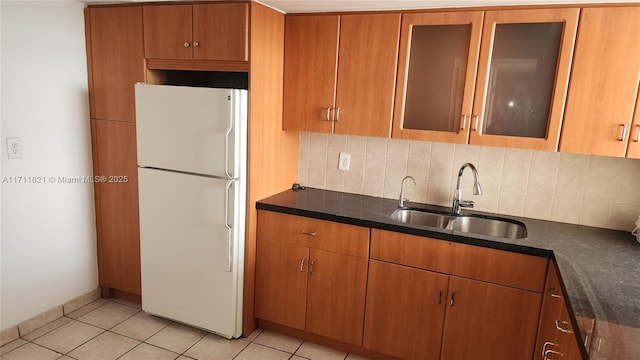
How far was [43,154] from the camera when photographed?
2.47m

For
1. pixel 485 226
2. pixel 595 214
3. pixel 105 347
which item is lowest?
pixel 105 347

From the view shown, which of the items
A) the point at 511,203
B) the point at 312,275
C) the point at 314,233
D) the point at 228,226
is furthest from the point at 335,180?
the point at 511,203

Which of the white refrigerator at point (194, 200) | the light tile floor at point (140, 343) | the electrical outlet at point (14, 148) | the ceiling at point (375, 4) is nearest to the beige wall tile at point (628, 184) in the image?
the ceiling at point (375, 4)

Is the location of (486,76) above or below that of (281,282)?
above

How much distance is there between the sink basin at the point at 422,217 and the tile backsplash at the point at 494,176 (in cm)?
13

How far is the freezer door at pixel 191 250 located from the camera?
2343mm

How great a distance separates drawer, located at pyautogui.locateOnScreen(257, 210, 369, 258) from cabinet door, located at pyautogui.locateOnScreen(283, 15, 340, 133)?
1.92 feet

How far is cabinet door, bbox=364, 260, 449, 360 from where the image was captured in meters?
2.13

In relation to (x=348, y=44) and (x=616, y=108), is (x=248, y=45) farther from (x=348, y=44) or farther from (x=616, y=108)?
(x=616, y=108)

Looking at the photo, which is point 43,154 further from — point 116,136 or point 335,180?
point 335,180

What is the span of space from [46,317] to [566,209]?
3.24 metres

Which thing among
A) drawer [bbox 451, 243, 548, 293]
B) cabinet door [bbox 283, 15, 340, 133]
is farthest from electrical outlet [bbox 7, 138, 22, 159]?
drawer [bbox 451, 243, 548, 293]

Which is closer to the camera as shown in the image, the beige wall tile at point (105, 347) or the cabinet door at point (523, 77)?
the cabinet door at point (523, 77)

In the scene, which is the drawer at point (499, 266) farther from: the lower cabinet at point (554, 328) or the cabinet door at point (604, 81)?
the cabinet door at point (604, 81)
